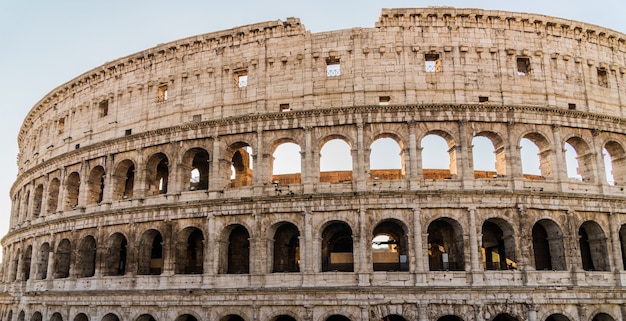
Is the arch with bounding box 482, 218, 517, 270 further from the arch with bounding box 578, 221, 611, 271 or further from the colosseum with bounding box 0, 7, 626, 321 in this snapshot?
the arch with bounding box 578, 221, 611, 271

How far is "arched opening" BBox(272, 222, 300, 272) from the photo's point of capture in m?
24.7

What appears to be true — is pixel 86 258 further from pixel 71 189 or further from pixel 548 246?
pixel 548 246

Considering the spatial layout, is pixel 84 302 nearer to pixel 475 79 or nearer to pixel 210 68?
pixel 210 68

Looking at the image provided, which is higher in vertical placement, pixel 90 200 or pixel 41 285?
pixel 90 200

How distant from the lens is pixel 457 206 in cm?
2247

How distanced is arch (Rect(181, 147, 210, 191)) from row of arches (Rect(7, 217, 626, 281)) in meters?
2.92

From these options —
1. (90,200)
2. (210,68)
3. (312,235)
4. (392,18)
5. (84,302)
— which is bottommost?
(84,302)

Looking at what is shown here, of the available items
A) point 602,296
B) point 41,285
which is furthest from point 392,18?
point 41,285

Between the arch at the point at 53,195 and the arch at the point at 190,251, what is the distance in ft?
35.7

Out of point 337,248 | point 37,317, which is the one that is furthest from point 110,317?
point 337,248

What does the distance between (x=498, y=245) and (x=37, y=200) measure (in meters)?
28.9

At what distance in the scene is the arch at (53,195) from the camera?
3188 centimetres

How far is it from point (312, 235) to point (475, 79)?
34.8 ft

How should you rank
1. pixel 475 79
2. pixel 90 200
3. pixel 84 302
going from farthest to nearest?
pixel 90 200, pixel 84 302, pixel 475 79
